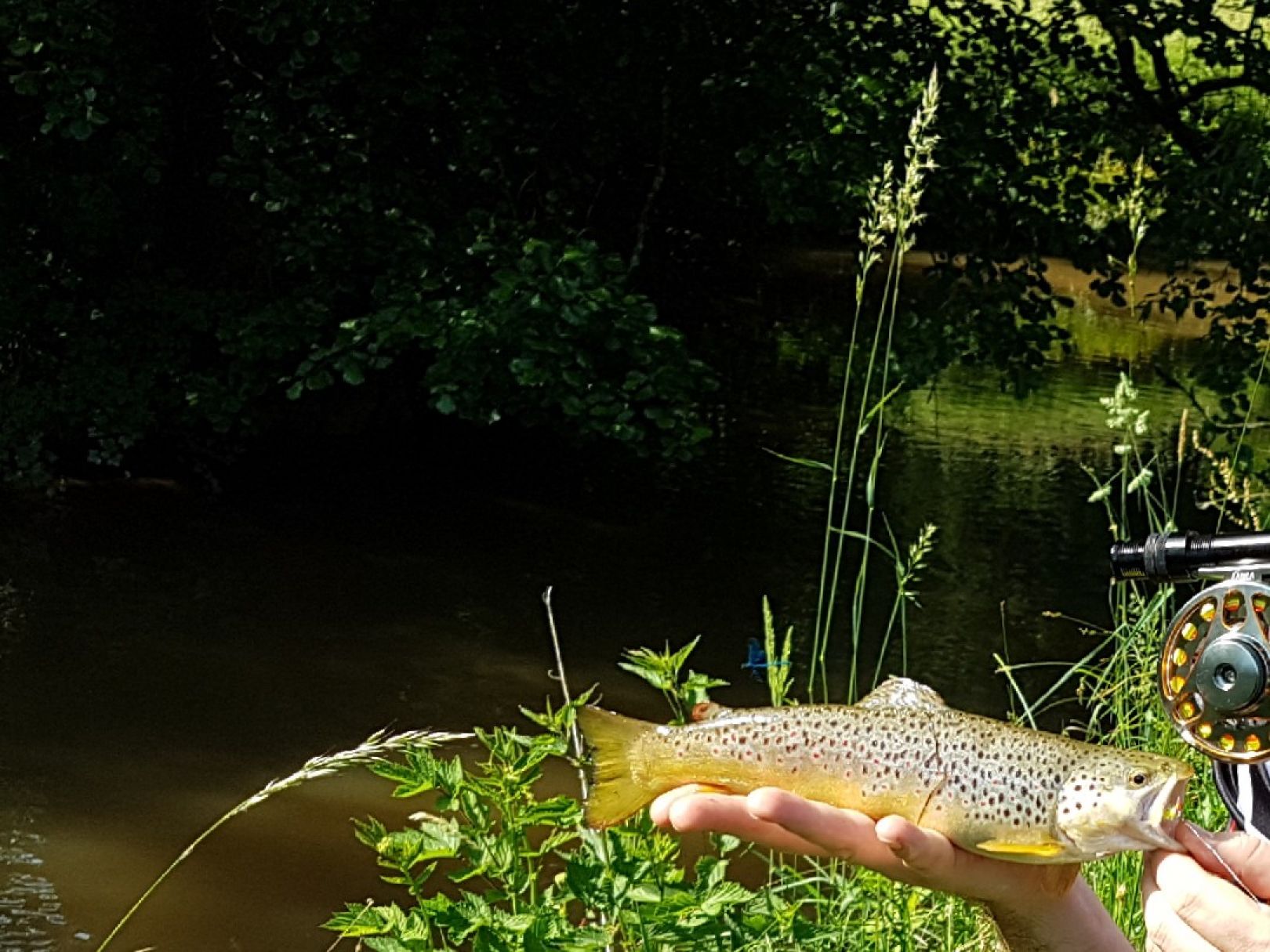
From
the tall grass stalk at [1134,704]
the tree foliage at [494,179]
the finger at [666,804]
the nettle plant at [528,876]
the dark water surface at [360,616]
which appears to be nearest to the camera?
the finger at [666,804]

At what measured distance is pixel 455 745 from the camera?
698cm

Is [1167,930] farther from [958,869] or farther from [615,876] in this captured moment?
[615,876]

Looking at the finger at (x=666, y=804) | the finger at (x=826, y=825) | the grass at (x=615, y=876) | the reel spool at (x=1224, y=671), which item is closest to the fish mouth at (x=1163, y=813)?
the reel spool at (x=1224, y=671)

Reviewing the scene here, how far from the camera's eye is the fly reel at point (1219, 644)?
70.7 inches

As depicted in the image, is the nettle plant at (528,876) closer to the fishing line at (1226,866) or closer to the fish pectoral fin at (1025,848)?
the fish pectoral fin at (1025,848)

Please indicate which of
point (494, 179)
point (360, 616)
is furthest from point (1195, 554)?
point (494, 179)

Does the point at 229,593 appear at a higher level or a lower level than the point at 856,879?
lower

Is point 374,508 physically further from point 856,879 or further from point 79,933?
point 856,879

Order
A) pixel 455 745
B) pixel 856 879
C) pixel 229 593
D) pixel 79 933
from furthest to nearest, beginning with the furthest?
pixel 229 593
pixel 455 745
pixel 79 933
pixel 856 879

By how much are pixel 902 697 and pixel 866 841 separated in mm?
208

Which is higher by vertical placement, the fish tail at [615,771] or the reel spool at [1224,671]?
the reel spool at [1224,671]

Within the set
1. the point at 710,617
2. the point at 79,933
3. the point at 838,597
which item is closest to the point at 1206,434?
the point at 838,597

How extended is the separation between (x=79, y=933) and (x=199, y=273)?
5018 millimetres

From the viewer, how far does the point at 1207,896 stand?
1698 mm
